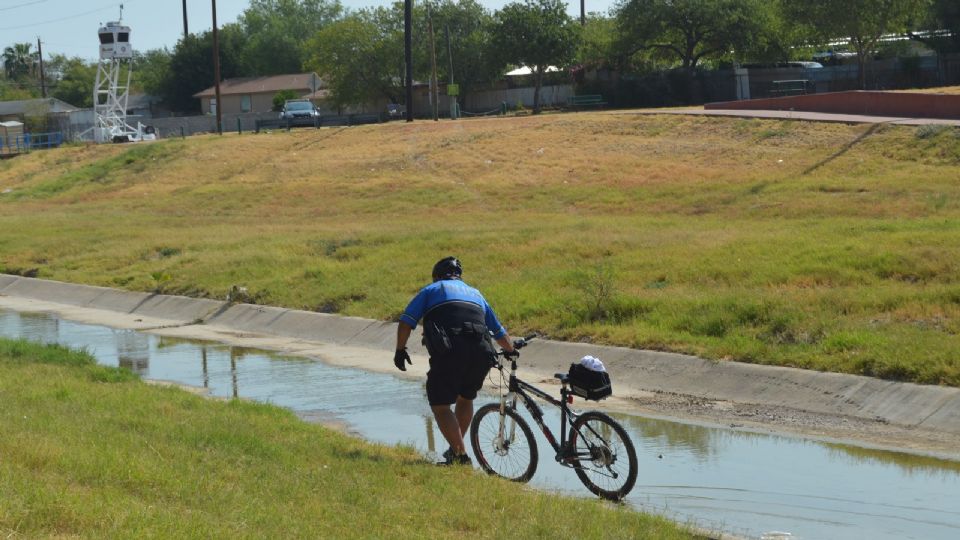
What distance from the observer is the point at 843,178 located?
3081cm

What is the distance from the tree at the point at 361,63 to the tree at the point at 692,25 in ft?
71.7

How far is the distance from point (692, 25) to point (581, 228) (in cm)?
4112

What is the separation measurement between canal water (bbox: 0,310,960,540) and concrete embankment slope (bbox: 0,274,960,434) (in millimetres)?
1274

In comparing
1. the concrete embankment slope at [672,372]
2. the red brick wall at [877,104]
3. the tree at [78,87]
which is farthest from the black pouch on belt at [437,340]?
the tree at [78,87]

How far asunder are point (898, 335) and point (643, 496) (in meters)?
5.26

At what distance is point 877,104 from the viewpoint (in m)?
41.4

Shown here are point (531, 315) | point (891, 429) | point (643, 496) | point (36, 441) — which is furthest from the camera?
point (531, 315)

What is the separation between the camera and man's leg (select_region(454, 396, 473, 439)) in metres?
9.61

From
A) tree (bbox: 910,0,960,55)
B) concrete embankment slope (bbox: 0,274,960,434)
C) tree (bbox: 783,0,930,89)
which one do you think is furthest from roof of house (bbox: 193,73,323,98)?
concrete embankment slope (bbox: 0,274,960,434)

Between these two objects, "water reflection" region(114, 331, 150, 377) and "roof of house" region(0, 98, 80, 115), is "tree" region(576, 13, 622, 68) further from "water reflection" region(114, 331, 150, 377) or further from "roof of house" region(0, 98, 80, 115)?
"water reflection" region(114, 331, 150, 377)

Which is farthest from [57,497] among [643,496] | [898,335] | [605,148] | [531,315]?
[605,148]

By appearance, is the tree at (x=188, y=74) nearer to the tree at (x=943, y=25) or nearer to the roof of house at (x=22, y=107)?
the roof of house at (x=22, y=107)

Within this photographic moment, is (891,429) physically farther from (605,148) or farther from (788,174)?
(605,148)

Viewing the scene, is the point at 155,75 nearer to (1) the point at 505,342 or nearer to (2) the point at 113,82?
(2) the point at 113,82
